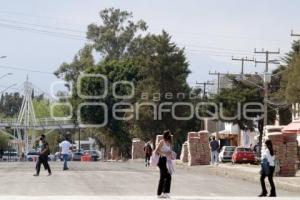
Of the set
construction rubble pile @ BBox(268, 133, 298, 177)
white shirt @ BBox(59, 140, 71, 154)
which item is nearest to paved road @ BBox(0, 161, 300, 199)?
construction rubble pile @ BBox(268, 133, 298, 177)

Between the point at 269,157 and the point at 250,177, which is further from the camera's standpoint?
the point at 250,177

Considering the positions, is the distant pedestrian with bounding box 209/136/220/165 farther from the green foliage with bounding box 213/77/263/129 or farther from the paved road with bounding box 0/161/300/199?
the green foliage with bounding box 213/77/263/129

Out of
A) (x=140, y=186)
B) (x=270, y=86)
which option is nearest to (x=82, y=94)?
(x=270, y=86)

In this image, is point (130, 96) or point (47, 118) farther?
point (47, 118)

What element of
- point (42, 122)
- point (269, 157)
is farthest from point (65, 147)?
point (42, 122)

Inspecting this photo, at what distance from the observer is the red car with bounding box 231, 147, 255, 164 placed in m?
65.0

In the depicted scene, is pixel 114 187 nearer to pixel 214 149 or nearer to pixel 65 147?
pixel 65 147

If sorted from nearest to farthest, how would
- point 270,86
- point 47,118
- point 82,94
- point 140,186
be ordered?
point 140,186
point 270,86
point 82,94
point 47,118

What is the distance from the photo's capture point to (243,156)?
2586 inches

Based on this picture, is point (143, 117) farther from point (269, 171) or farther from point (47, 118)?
point (47, 118)

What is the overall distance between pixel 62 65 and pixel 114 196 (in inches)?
3296

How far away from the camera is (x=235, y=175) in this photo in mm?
37969

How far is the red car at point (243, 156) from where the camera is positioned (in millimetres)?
64975

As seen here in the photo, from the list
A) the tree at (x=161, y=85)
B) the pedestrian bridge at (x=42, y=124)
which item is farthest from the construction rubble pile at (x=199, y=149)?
the pedestrian bridge at (x=42, y=124)
